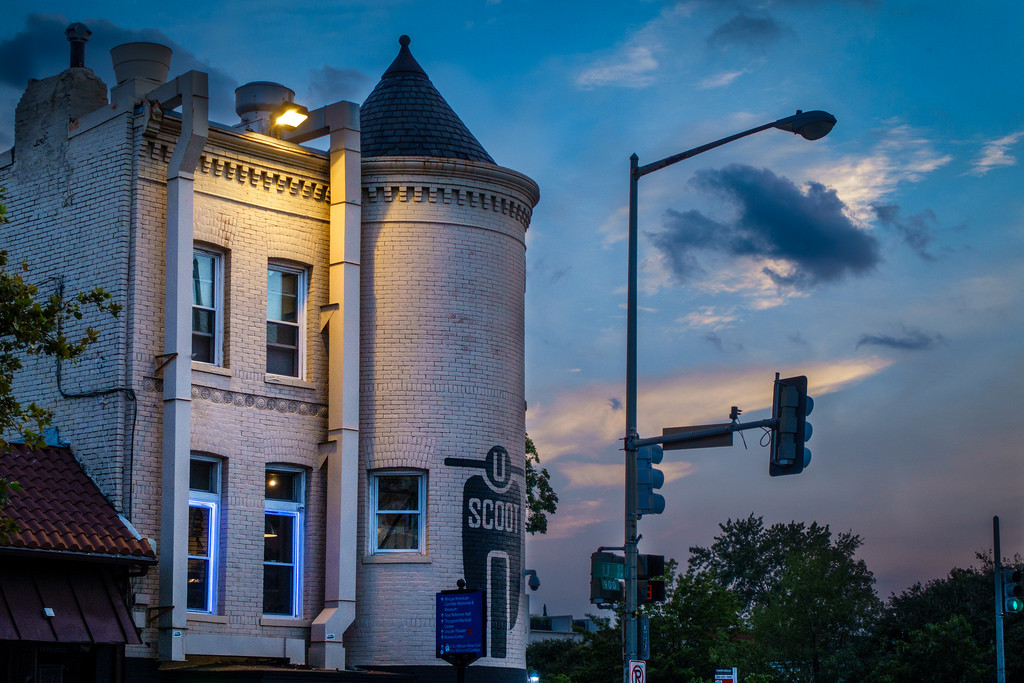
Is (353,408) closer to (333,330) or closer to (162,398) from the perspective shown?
(333,330)

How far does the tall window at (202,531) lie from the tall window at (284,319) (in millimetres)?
2386

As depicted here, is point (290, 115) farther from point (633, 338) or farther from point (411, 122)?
point (633, 338)

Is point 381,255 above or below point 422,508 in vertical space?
above

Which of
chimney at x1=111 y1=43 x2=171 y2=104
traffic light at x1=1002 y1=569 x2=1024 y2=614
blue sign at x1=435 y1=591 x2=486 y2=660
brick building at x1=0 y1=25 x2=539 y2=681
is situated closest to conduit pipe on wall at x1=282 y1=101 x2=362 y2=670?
brick building at x1=0 y1=25 x2=539 y2=681

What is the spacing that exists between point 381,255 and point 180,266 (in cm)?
470

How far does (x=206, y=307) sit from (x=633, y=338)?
7.65 meters

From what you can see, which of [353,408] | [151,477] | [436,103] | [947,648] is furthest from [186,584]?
[947,648]

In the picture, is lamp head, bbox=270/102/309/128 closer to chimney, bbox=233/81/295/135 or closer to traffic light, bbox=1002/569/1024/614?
chimney, bbox=233/81/295/135

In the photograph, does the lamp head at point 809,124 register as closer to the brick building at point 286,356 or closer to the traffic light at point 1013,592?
the brick building at point 286,356

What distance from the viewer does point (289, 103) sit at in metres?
25.5

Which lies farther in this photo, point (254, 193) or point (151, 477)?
point (254, 193)

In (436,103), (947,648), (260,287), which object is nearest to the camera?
(260,287)

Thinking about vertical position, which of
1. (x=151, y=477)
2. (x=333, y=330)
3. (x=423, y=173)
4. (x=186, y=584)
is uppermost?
(x=423, y=173)

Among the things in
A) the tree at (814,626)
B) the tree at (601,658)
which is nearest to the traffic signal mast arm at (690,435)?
the tree at (601,658)
